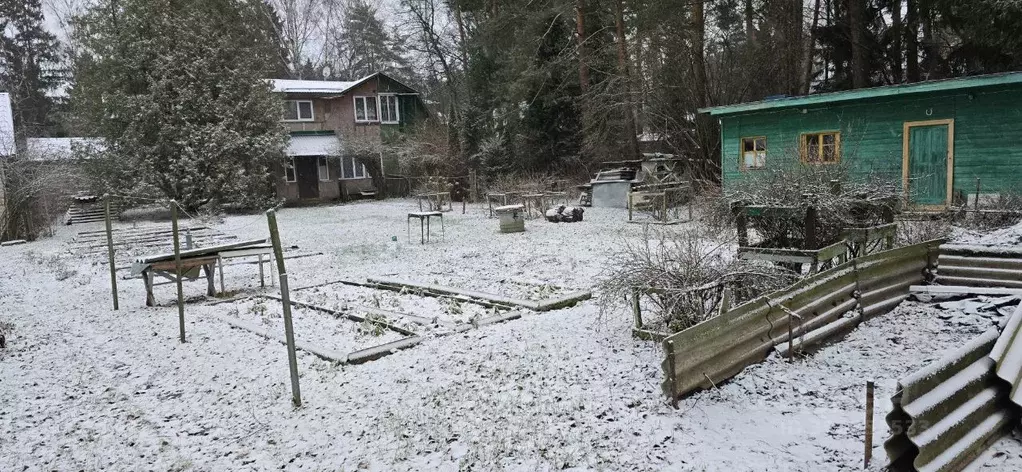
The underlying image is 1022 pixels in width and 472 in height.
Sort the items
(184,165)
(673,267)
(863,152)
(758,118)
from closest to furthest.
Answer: (673,267)
(863,152)
(758,118)
(184,165)

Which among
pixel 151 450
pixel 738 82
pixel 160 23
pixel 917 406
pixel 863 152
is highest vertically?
pixel 160 23

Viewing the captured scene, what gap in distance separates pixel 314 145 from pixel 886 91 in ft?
85.2

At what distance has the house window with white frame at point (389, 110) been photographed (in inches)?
1389

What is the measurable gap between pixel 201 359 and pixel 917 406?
638cm

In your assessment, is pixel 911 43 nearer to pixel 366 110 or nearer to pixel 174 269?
pixel 174 269

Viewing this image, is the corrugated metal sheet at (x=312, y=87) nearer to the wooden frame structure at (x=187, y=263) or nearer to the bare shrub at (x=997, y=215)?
the wooden frame structure at (x=187, y=263)

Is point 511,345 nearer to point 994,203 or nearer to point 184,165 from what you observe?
point 994,203

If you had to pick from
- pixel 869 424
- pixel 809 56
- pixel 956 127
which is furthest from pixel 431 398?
pixel 809 56

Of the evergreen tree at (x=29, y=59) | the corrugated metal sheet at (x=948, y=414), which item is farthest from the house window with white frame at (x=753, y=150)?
the evergreen tree at (x=29, y=59)

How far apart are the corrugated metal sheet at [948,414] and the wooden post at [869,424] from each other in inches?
7.2

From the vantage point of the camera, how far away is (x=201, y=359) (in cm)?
680

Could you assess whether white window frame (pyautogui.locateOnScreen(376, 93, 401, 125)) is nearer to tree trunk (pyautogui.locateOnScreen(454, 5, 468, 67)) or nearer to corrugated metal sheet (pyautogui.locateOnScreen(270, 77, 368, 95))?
corrugated metal sheet (pyautogui.locateOnScreen(270, 77, 368, 95))

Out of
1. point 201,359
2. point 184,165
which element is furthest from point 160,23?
point 201,359

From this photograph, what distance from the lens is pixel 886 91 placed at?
15.0m
